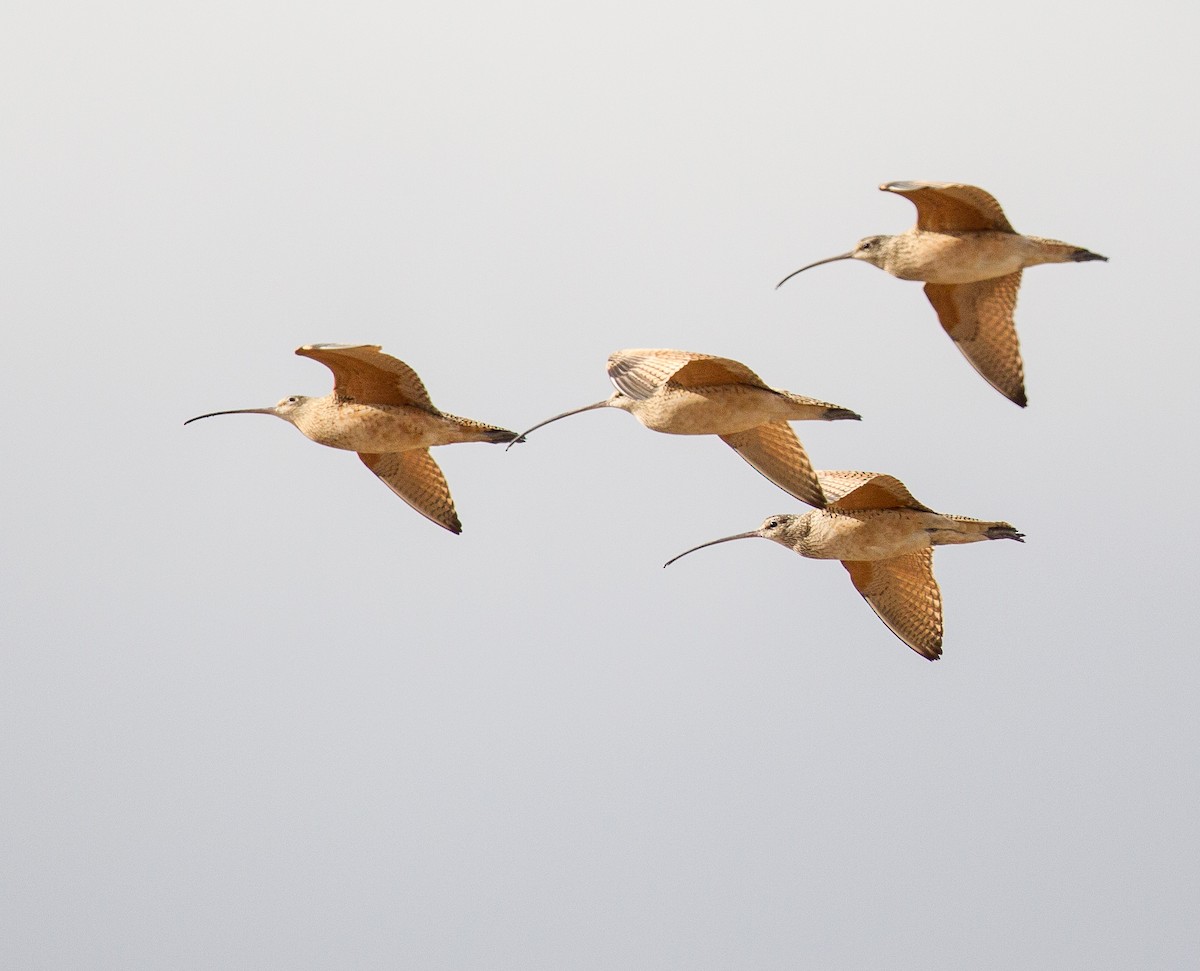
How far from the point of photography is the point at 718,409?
30344 mm

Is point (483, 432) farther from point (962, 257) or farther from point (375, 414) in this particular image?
point (962, 257)

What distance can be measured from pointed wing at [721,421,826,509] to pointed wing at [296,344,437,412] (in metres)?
3.25

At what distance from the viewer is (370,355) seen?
99.8 ft

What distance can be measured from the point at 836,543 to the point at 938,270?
2.99 meters

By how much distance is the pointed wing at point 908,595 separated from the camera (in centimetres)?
3228

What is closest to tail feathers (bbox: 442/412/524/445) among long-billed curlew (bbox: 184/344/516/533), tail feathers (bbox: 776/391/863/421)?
long-billed curlew (bbox: 184/344/516/533)

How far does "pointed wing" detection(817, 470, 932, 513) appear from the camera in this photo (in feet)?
99.8

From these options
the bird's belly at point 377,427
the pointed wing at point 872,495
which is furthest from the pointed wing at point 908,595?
the bird's belly at point 377,427

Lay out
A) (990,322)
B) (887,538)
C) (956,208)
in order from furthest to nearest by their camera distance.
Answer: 1. (990,322)
2. (887,538)
3. (956,208)

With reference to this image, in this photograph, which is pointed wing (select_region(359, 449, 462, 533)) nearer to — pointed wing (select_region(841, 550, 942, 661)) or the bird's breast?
pointed wing (select_region(841, 550, 942, 661))

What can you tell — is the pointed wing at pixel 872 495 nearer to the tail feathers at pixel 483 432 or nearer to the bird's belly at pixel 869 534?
the bird's belly at pixel 869 534

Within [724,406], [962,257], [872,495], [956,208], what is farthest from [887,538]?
[956,208]

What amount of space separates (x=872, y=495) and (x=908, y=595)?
6.93ft

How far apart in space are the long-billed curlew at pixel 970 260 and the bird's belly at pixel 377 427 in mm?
4011
